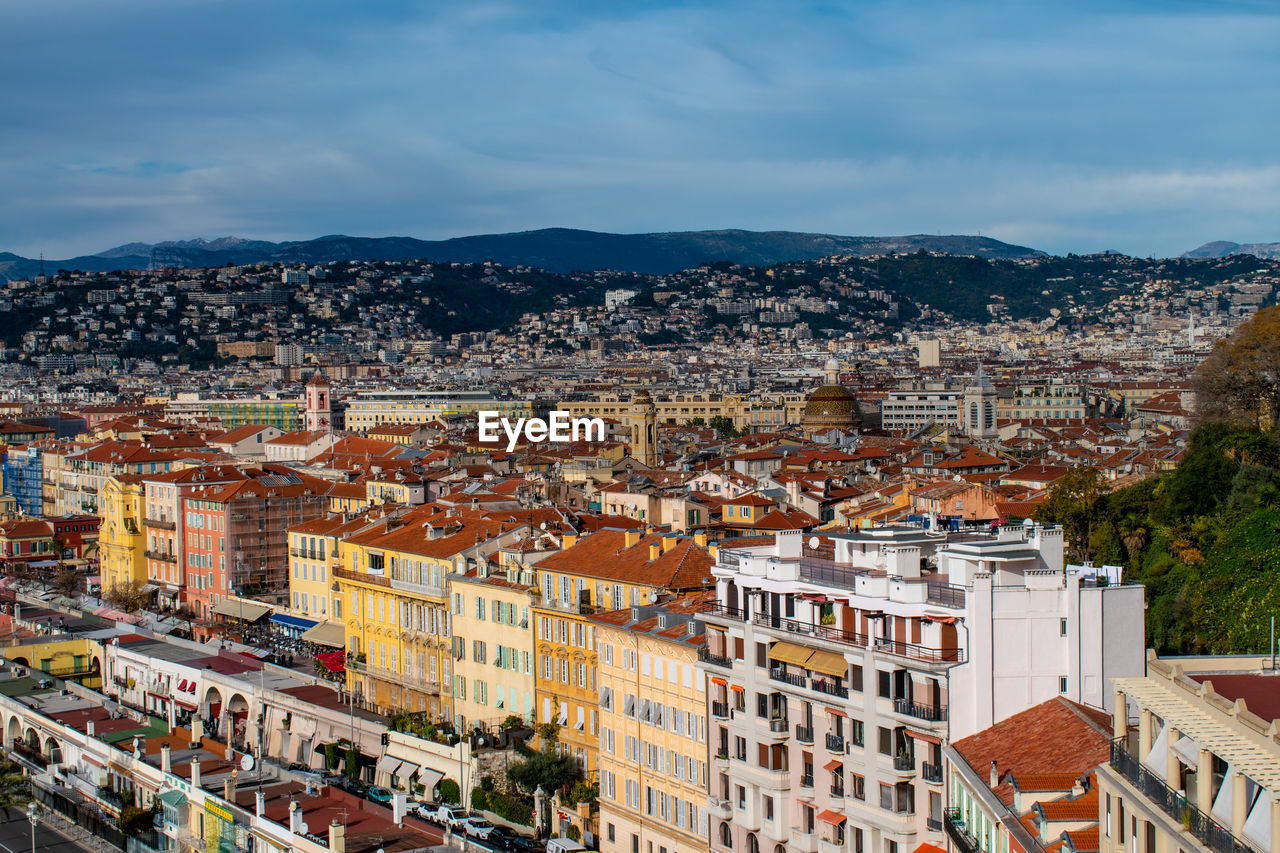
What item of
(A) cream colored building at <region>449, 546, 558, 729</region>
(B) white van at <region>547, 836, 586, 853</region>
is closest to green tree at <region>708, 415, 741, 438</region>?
(A) cream colored building at <region>449, 546, 558, 729</region>

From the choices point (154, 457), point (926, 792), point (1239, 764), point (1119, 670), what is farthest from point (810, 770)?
point (154, 457)

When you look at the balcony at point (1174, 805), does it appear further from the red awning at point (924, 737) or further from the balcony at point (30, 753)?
the balcony at point (30, 753)

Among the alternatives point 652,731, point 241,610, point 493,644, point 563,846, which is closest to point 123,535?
point 241,610

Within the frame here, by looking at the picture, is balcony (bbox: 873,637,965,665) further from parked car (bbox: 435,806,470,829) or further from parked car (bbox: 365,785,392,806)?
parked car (bbox: 365,785,392,806)

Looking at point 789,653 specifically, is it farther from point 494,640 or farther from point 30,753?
point 30,753

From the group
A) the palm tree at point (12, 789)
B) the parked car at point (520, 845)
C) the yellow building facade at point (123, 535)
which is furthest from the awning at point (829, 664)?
the yellow building facade at point (123, 535)

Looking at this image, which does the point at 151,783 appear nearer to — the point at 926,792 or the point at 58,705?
the point at 58,705
